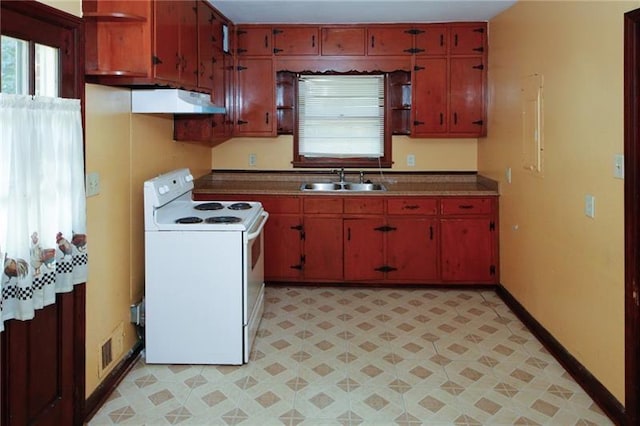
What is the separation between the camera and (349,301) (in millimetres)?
4539

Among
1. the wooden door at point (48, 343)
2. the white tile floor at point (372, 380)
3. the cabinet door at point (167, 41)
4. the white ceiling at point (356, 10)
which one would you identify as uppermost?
the white ceiling at point (356, 10)

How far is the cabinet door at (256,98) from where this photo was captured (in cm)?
497

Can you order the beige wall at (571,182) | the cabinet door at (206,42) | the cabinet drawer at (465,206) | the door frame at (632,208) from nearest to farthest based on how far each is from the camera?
the door frame at (632,208), the beige wall at (571,182), the cabinet door at (206,42), the cabinet drawer at (465,206)

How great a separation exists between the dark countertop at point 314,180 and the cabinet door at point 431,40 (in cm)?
118

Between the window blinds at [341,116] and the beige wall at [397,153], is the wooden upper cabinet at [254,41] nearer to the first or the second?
the window blinds at [341,116]

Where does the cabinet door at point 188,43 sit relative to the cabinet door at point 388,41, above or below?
below

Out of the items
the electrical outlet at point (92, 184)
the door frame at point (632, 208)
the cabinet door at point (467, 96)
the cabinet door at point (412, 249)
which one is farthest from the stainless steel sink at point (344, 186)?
the door frame at point (632, 208)

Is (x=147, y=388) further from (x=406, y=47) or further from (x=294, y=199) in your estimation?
(x=406, y=47)

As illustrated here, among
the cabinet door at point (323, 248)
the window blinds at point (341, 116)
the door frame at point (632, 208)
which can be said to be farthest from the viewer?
the window blinds at point (341, 116)

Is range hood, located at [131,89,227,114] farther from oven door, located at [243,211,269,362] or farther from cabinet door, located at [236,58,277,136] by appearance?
cabinet door, located at [236,58,277,136]

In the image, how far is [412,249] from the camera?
4805mm

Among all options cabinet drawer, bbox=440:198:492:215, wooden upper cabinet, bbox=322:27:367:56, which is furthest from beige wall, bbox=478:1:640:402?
wooden upper cabinet, bbox=322:27:367:56

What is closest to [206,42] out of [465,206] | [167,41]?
[167,41]

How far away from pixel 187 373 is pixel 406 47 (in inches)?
134
